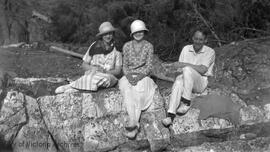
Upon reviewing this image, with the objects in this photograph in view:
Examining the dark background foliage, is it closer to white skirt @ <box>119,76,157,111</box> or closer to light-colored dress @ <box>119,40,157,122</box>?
light-colored dress @ <box>119,40,157,122</box>

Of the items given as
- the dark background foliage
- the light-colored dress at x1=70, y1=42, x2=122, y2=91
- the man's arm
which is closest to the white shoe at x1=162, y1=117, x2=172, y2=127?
the man's arm

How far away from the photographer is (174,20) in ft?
43.0

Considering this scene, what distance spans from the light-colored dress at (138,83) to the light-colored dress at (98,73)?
7.2 inches

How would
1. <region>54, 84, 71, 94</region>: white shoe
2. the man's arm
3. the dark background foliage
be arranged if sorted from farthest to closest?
the dark background foliage
<region>54, 84, 71, 94</region>: white shoe
the man's arm

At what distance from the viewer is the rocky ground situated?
20.0 ft

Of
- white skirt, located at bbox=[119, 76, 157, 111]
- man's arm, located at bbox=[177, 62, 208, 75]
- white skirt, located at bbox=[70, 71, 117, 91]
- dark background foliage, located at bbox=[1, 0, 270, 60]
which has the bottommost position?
white skirt, located at bbox=[119, 76, 157, 111]

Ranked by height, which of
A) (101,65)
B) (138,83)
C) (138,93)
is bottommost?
→ (138,93)

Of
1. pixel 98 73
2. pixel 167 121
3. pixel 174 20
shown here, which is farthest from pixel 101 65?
pixel 174 20

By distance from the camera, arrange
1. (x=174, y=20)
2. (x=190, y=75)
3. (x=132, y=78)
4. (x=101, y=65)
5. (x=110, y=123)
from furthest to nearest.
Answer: (x=174, y=20)
(x=101, y=65)
(x=110, y=123)
(x=132, y=78)
(x=190, y=75)

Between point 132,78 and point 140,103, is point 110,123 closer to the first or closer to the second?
point 140,103

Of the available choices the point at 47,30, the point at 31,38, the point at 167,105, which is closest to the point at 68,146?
the point at 167,105

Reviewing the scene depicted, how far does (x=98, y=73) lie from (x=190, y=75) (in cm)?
137

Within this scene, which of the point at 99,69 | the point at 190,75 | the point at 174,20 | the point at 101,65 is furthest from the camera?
the point at 174,20

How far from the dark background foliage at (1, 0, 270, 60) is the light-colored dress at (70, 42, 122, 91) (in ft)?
17.5
